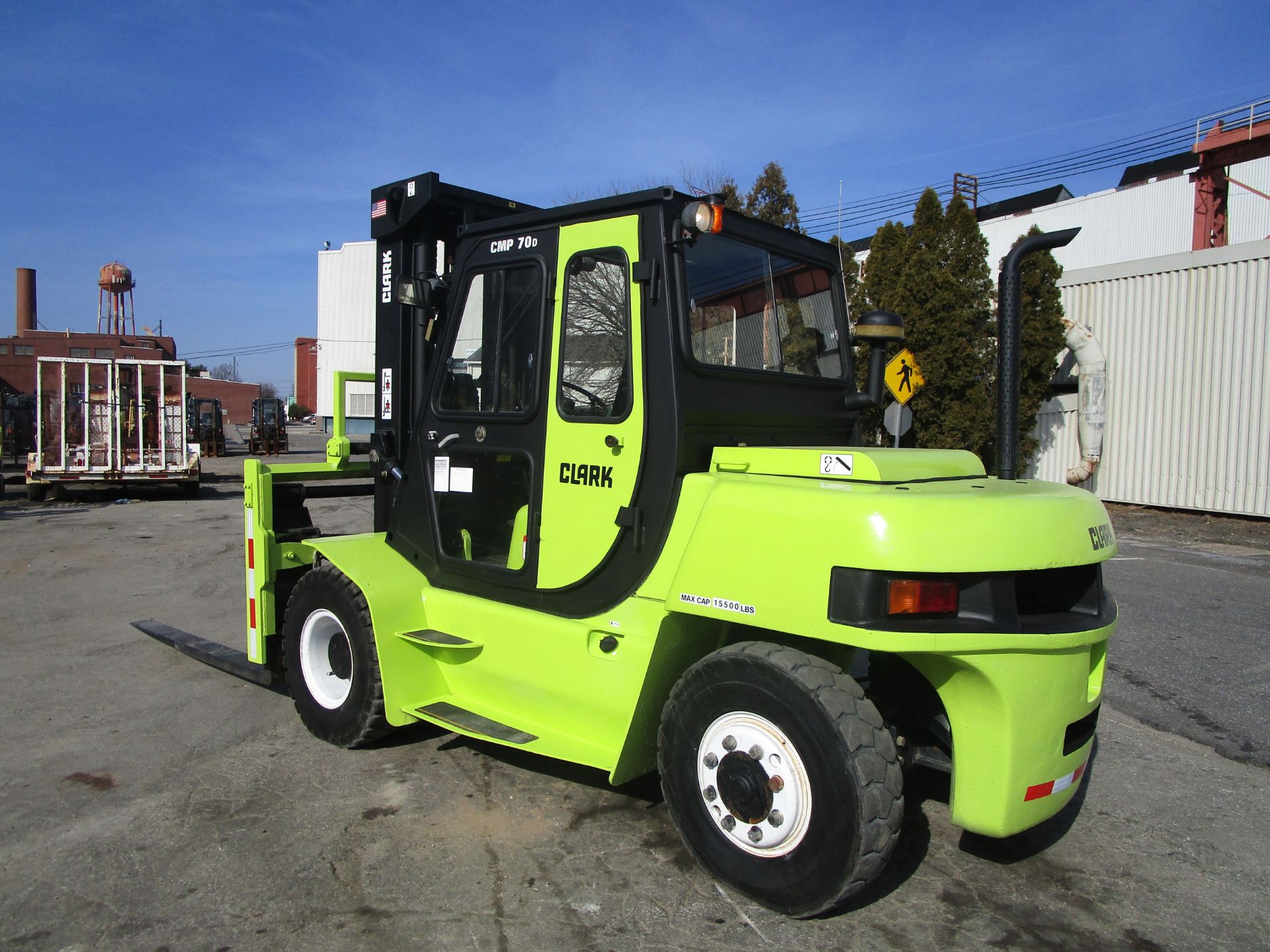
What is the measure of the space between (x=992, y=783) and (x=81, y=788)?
3.91 m

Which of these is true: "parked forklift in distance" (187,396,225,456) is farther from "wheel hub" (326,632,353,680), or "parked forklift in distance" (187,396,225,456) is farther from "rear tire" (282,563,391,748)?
"wheel hub" (326,632,353,680)

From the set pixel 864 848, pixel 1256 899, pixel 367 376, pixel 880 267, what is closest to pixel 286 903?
pixel 864 848

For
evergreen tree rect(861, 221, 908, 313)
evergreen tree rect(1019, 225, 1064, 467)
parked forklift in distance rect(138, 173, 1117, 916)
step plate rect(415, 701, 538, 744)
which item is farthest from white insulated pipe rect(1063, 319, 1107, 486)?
step plate rect(415, 701, 538, 744)

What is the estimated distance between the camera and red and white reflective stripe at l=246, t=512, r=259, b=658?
5.08 meters

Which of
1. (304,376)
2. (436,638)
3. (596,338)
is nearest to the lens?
(596,338)

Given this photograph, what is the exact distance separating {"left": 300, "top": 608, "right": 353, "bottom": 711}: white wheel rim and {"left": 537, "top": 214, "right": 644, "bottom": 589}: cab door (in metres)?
1.47

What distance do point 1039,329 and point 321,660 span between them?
607 inches

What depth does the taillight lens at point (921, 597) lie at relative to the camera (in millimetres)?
2783

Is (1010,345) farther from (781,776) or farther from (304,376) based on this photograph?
(304,376)

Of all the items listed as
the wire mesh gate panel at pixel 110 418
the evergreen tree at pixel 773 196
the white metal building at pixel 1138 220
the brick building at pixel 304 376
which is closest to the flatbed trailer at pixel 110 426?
the wire mesh gate panel at pixel 110 418

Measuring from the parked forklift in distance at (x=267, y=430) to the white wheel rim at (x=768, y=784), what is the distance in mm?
32737

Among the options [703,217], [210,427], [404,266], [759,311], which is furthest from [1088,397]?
[210,427]

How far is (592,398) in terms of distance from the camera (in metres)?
3.74

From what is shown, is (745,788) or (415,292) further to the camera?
(415,292)
